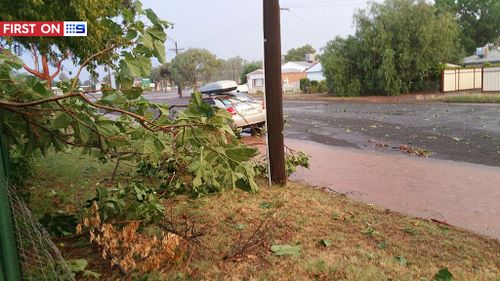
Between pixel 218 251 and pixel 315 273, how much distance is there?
92cm

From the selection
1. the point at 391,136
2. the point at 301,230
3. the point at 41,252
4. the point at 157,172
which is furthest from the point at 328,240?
the point at 391,136

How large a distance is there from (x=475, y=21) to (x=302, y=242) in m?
68.1

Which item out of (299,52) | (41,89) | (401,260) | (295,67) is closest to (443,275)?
(401,260)

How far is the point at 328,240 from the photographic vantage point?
4.19 meters

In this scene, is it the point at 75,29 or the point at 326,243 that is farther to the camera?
the point at 75,29

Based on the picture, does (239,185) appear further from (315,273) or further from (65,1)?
(65,1)

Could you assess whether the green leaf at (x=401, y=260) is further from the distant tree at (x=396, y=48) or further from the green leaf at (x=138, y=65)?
the distant tree at (x=396, y=48)

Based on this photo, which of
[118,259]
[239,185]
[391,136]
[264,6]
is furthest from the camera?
[391,136]

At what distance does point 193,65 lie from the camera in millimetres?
73562

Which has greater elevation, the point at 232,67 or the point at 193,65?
the point at 232,67

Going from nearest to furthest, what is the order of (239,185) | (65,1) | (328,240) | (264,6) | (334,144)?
(239,185)
(328,240)
(264,6)
(65,1)
(334,144)

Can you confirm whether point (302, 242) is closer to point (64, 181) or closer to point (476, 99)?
point (64, 181)

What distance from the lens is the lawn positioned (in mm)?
3497

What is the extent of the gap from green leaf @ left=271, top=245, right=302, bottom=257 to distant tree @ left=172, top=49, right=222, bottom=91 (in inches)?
2727
